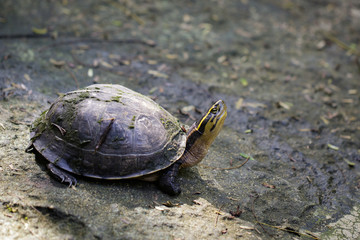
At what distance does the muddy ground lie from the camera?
388 centimetres

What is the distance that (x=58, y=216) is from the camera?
3664 mm

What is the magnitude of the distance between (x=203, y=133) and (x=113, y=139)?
1.15m

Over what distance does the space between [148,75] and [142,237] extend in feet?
13.1

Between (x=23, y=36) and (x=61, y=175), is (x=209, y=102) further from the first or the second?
(x=23, y=36)

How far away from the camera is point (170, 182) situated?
13.6 ft

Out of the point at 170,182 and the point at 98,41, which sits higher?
the point at 98,41

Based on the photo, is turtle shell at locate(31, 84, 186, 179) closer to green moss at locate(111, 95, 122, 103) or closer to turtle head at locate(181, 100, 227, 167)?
green moss at locate(111, 95, 122, 103)

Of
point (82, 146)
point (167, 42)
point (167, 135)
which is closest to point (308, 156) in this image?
point (167, 135)

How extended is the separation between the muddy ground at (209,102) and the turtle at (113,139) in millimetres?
217

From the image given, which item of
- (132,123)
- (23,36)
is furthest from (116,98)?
Result: (23,36)

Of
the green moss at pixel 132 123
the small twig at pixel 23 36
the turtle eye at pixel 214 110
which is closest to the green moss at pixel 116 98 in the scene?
the green moss at pixel 132 123

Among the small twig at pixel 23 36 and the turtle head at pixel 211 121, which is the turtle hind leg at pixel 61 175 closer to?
the turtle head at pixel 211 121

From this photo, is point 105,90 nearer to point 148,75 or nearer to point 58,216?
point 58,216

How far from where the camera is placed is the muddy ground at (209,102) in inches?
153
